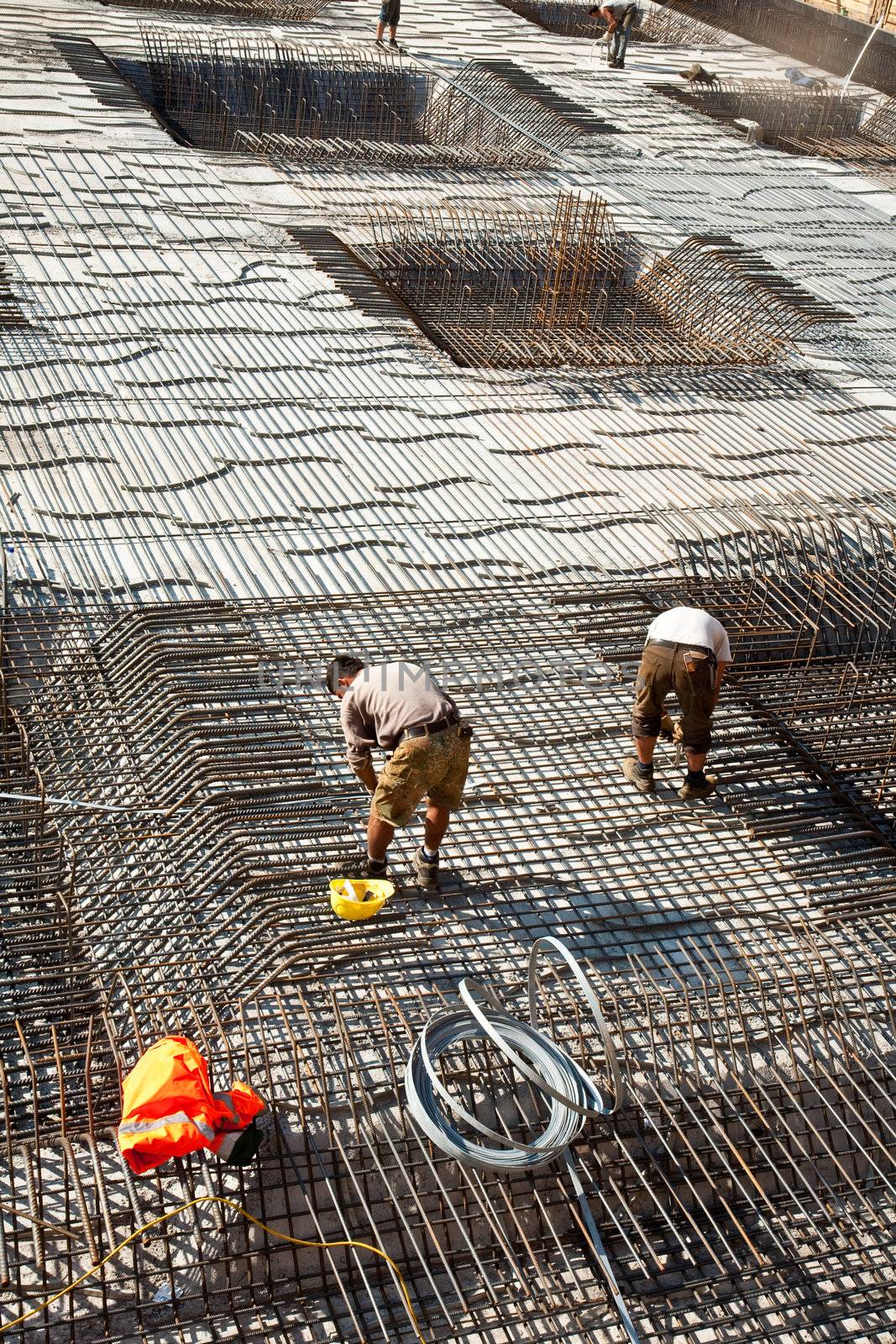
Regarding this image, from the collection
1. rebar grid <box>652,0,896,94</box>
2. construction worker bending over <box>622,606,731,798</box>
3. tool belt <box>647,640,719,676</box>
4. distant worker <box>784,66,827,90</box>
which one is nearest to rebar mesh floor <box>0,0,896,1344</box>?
construction worker bending over <box>622,606,731,798</box>

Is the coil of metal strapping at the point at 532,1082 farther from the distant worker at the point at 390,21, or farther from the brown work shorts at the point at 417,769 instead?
the distant worker at the point at 390,21

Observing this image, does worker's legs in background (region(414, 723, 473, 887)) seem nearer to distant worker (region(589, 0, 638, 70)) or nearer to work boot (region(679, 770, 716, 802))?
work boot (region(679, 770, 716, 802))

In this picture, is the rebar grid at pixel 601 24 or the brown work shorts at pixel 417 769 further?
the rebar grid at pixel 601 24

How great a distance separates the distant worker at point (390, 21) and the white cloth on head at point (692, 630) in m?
15.7

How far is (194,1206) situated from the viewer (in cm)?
469

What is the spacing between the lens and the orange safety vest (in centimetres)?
449

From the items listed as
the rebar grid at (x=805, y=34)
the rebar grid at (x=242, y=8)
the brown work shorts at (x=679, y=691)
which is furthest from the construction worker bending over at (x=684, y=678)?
the rebar grid at (x=805, y=34)

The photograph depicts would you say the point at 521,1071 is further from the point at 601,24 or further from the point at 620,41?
the point at 601,24

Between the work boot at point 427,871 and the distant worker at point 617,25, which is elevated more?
the distant worker at point 617,25

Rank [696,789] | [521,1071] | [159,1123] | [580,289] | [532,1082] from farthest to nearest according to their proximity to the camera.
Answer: [580,289] → [696,789] → [532,1082] → [521,1071] → [159,1123]

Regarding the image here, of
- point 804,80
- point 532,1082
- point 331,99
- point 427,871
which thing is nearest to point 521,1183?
point 532,1082

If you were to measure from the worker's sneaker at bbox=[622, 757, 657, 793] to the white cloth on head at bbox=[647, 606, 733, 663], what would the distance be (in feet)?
2.43

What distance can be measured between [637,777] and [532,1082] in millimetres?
2291

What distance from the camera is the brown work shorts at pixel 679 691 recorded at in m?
6.65
